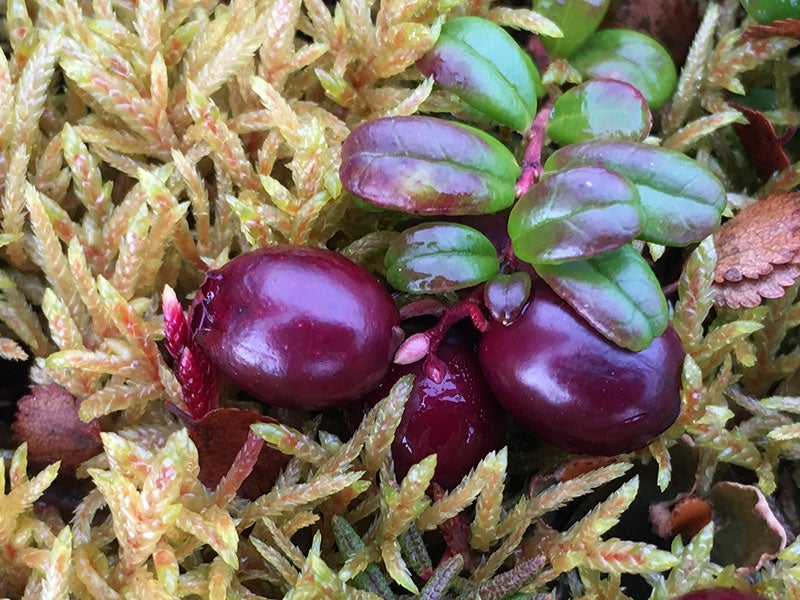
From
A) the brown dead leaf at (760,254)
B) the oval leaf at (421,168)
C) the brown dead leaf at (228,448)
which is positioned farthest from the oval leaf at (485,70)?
the brown dead leaf at (228,448)

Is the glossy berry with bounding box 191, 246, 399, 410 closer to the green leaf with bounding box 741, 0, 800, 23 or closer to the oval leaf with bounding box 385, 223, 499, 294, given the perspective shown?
the oval leaf with bounding box 385, 223, 499, 294

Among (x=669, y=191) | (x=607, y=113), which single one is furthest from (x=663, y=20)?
(x=669, y=191)

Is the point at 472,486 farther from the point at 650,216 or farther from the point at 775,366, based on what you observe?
the point at 775,366

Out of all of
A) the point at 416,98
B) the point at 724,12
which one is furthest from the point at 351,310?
the point at 724,12

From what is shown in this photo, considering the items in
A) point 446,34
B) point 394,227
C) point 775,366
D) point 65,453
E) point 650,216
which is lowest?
point 775,366

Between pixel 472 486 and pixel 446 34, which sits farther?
pixel 446 34

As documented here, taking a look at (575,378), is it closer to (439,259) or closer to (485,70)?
(439,259)

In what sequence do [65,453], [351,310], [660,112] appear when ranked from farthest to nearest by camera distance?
[660,112]
[65,453]
[351,310]

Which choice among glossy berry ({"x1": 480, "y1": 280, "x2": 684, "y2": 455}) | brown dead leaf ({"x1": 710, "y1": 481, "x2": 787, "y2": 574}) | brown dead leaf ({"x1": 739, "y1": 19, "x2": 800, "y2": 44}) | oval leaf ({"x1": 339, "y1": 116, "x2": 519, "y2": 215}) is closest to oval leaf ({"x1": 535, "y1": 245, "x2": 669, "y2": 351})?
glossy berry ({"x1": 480, "y1": 280, "x2": 684, "y2": 455})
